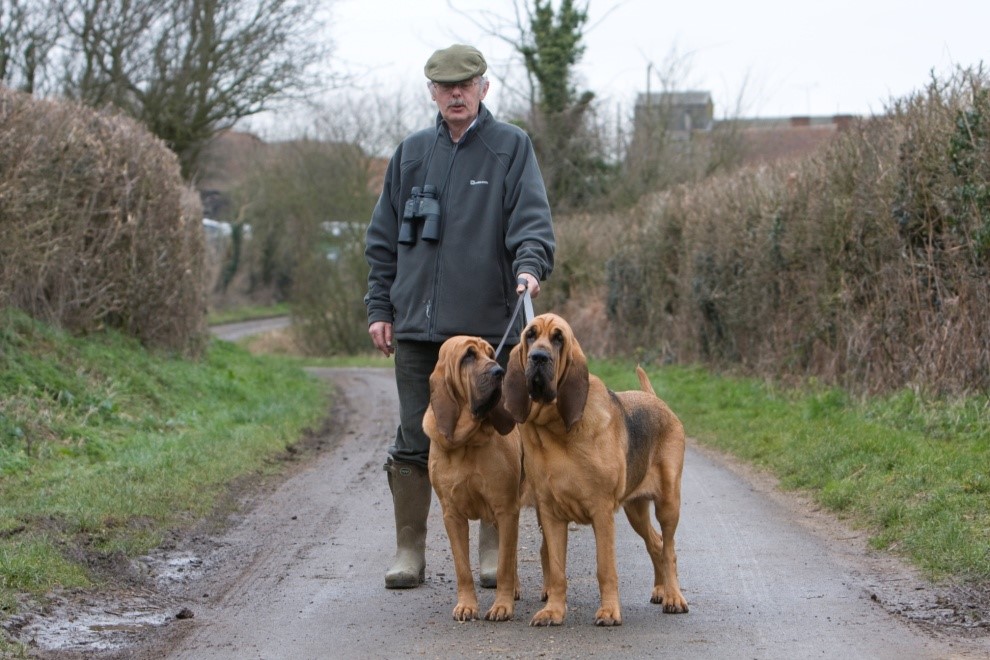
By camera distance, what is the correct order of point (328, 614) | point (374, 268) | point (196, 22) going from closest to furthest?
point (328, 614)
point (374, 268)
point (196, 22)

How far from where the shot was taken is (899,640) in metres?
4.94

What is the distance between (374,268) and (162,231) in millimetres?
10325

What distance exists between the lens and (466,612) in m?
5.48

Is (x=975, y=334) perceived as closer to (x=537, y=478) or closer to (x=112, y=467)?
(x=537, y=478)

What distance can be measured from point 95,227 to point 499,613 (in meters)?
10.5

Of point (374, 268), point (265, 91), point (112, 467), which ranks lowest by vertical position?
point (112, 467)

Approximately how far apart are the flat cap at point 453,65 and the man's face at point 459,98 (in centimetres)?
5

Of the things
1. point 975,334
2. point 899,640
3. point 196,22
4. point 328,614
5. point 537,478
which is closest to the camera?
point 899,640

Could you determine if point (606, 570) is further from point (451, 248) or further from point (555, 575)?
point (451, 248)

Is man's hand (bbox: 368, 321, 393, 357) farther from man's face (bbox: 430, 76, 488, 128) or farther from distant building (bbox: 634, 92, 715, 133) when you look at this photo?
distant building (bbox: 634, 92, 715, 133)

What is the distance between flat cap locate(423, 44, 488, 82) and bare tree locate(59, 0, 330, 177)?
2099cm

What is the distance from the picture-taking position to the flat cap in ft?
19.7

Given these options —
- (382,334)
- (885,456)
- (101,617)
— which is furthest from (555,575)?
(885,456)

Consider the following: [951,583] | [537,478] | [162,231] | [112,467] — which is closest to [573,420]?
[537,478]
